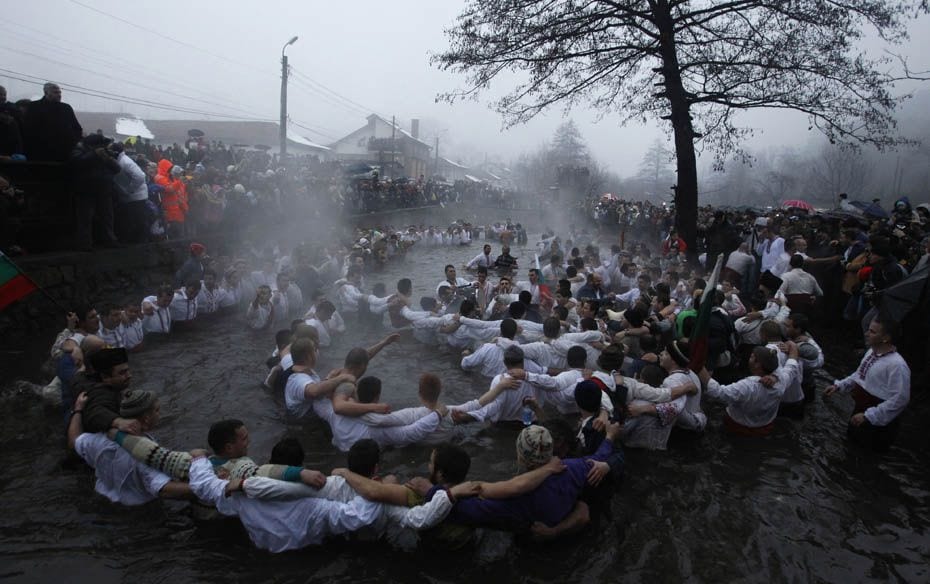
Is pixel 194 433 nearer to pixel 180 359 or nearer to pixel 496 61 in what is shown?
pixel 180 359

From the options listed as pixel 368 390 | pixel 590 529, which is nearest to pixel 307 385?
pixel 368 390

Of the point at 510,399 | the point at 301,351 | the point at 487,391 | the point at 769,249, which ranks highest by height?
the point at 769,249

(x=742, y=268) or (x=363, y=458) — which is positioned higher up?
(x=742, y=268)

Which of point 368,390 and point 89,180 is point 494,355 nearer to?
point 368,390

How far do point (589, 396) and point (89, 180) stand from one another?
8.36m

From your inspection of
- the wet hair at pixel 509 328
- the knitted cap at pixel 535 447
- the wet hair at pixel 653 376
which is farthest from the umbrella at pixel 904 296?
the knitted cap at pixel 535 447

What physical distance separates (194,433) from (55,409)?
5.20ft

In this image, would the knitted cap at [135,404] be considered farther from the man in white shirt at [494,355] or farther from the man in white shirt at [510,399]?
the man in white shirt at [494,355]

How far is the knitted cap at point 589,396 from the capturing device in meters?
4.48

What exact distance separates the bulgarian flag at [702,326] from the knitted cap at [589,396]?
3.85 ft

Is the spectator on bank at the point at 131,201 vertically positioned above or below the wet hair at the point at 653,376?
above

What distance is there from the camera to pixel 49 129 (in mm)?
8125

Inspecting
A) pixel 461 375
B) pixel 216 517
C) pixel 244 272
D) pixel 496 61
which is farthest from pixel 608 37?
pixel 216 517

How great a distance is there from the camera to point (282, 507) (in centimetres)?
364
